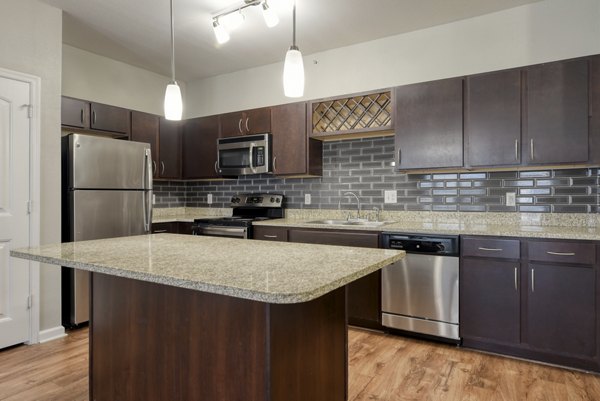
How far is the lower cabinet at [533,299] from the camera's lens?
239cm

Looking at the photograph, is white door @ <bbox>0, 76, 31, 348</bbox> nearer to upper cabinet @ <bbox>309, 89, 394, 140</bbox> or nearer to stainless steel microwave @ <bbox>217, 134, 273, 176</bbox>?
stainless steel microwave @ <bbox>217, 134, 273, 176</bbox>

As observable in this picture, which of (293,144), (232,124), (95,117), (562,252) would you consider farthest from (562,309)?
(95,117)

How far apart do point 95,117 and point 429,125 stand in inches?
121

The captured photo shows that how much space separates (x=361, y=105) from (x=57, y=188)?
2.66 meters

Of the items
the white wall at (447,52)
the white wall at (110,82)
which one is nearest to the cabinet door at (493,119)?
the white wall at (447,52)

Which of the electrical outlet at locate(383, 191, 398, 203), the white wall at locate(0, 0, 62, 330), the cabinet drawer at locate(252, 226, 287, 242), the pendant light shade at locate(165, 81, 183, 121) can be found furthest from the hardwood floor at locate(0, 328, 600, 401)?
the pendant light shade at locate(165, 81, 183, 121)

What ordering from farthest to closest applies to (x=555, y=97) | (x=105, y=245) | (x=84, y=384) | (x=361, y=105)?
1. (x=361, y=105)
2. (x=555, y=97)
3. (x=84, y=384)
4. (x=105, y=245)

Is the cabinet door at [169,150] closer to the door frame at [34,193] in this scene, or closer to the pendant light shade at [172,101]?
the door frame at [34,193]

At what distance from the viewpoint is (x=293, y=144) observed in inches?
150

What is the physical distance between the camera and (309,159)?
3771 millimetres

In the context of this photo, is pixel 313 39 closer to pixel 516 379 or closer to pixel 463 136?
pixel 463 136

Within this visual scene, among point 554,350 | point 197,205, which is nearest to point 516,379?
point 554,350

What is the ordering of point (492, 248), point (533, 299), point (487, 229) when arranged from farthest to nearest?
point (487, 229) < point (492, 248) < point (533, 299)

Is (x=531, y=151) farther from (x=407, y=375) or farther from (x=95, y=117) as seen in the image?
(x=95, y=117)
